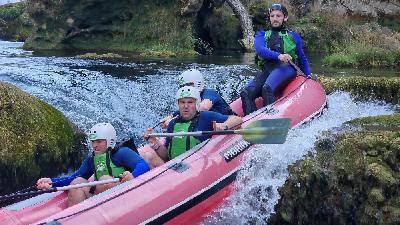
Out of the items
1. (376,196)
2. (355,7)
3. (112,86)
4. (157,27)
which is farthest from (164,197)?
(355,7)

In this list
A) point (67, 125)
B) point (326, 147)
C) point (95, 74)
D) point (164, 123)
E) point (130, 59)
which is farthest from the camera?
point (130, 59)

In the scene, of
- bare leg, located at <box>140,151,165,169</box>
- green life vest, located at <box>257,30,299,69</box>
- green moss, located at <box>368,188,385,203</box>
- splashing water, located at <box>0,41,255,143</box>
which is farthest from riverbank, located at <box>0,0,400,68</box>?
green moss, located at <box>368,188,385,203</box>

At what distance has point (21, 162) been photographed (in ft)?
23.3

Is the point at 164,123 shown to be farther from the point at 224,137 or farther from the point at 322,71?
the point at 322,71

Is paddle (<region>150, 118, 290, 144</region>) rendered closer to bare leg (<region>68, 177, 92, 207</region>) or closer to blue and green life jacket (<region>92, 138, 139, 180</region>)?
blue and green life jacket (<region>92, 138, 139, 180</region>)

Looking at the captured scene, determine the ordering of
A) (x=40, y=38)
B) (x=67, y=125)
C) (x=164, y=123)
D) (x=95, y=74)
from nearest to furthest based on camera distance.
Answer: (x=164, y=123) < (x=67, y=125) < (x=95, y=74) < (x=40, y=38)

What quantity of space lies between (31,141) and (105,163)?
221cm

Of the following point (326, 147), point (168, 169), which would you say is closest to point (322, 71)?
point (326, 147)

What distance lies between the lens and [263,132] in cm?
577

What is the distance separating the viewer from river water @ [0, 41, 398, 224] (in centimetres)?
570

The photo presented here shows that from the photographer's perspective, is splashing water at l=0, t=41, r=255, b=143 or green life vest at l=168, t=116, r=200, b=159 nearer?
green life vest at l=168, t=116, r=200, b=159

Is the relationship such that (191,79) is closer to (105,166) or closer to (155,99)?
(105,166)

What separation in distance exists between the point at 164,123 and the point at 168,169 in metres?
1.63

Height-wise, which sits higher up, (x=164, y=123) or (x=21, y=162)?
(x=164, y=123)
